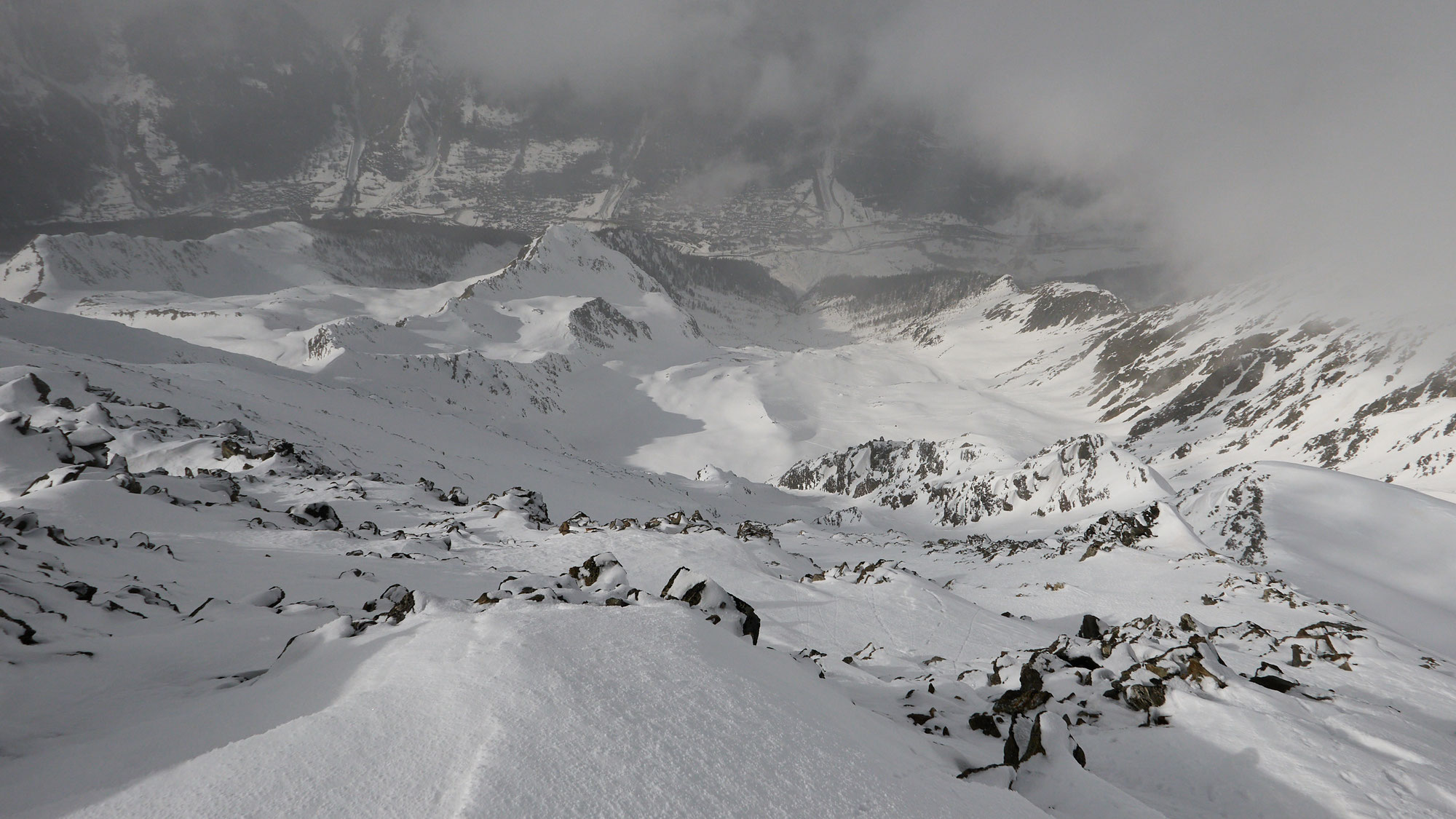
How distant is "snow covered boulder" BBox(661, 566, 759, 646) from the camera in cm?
651

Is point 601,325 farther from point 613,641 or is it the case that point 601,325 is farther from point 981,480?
point 613,641

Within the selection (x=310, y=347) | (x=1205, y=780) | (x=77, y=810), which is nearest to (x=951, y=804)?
(x=1205, y=780)

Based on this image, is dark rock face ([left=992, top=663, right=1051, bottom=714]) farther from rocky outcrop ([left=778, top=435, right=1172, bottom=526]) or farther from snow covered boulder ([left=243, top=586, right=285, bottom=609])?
rocky outcrop ([left=778, top=435, right=1172, bottom=526])

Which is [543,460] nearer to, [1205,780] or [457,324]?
[1205,780]

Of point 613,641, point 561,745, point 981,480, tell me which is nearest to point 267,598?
point 613,641

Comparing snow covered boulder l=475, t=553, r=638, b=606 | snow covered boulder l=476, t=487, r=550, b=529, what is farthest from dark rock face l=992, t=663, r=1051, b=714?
snow covered boulder l=476, t=487, r=550, b=529

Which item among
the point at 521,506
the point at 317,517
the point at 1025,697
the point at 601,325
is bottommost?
the point at 317,517

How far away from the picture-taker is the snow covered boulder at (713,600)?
21.4ft

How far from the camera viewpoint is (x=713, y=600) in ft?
21.8

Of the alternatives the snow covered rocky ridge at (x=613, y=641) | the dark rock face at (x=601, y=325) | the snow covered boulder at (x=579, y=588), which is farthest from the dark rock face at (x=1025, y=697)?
the dark rock face at (x=601, y=325)

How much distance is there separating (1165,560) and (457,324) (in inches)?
5237

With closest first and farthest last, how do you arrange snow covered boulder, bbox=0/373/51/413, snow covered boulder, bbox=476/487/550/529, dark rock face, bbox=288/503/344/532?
dark rock face, bbox=288/503/344/532 < snow covered boulder, bbox=0/373/51/413 < snow covered boulder, bbox=476/487/550/529

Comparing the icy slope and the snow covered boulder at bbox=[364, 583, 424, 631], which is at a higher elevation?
the icy slope

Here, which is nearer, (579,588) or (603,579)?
(579,588)
